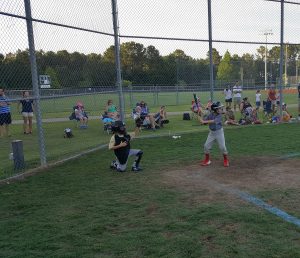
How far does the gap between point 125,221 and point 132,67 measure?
1078cm

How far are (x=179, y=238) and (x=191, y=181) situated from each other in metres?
2.70

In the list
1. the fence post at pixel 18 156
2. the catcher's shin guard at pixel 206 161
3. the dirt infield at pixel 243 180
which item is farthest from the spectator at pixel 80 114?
the catcher's shin guard at pixel 206 161

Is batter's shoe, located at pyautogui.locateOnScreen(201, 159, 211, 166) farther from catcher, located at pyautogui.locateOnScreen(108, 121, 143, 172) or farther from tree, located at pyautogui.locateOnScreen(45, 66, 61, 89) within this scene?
tree, located at pyautogui.locateOnScreen(45, 66, 61, 89)

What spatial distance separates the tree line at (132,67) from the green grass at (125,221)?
2.34 meters

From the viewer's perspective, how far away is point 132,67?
1507 cm

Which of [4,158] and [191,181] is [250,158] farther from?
[4,158]

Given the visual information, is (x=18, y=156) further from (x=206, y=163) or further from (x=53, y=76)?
(x=206, y=163)

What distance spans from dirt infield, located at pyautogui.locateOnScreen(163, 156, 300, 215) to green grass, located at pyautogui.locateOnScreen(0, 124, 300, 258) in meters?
0.13

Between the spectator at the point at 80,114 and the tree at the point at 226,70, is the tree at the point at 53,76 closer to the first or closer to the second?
the spectator at the point at 80,114

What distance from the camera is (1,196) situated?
6.30 m

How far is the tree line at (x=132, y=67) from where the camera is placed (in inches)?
314

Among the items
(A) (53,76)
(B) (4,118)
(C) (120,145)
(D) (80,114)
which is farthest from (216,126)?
(D) (80,114)

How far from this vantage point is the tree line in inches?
314

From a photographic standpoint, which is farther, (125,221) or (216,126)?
(216,126)
